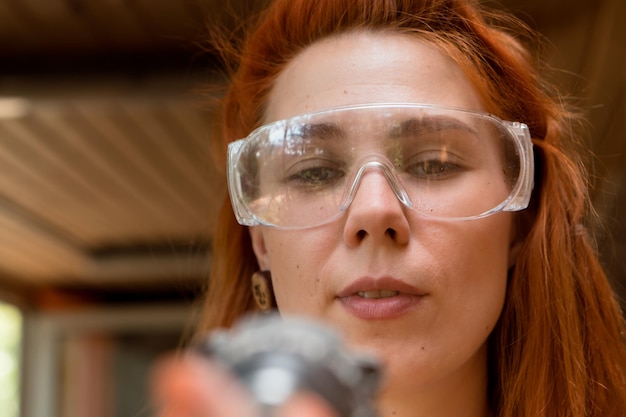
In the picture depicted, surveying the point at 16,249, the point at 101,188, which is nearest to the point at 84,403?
the point at 16,249

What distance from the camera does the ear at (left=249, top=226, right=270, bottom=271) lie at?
1.24 metres

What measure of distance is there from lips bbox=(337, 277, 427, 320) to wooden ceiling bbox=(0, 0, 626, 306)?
1.92 feet

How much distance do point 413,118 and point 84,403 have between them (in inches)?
266

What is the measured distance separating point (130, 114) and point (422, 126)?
114 inches

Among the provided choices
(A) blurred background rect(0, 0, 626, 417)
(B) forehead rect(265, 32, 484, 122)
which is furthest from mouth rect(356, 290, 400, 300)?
(A) blurred background rect(0, 0, 626, 417)

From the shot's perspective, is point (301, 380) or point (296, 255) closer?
point (301, 380)

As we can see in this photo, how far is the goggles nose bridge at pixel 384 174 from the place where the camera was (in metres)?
1.01

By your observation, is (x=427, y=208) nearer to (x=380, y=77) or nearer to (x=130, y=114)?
(x=380, y=77)

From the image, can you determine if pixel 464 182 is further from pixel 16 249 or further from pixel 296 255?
pixel 16 249

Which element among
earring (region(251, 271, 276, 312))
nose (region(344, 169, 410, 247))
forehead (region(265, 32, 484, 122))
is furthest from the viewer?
earring (region(251, 271, 276, 312))

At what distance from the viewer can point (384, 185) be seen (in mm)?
1003

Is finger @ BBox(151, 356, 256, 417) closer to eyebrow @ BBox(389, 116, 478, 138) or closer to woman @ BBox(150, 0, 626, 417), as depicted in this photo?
woman @ BBox(150, 0, 626, 417)

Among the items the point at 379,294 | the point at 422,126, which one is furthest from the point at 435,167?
the point at 379,294

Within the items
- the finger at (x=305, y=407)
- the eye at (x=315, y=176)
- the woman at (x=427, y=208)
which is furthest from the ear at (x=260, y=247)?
the finger at (x=305, y=407)
